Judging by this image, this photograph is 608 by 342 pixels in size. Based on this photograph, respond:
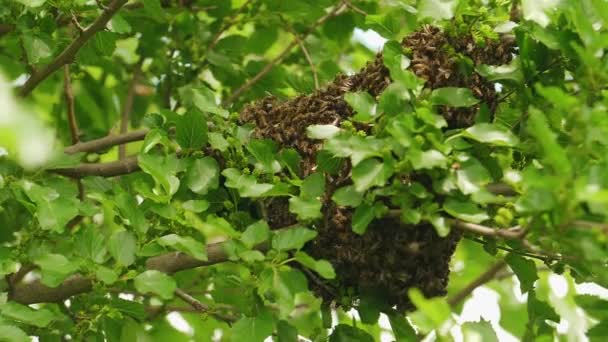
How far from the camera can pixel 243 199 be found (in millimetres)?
1665

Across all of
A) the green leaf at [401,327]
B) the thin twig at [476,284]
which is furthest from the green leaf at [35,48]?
the thin twig at [476,284]

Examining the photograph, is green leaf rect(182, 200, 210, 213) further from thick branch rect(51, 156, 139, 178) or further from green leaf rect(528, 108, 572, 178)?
green leaf rect(528, 108, 572, 178)

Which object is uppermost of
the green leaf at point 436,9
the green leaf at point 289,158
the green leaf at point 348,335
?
the green leaf at point 436,9

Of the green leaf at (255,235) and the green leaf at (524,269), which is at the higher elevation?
the green leaf at (255,235)

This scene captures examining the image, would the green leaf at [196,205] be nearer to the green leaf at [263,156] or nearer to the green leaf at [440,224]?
the green leaf at [263,156]

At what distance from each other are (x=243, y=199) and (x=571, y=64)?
0.60m

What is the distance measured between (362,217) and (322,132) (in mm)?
153

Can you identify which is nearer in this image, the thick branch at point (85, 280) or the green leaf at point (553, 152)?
the green leaf at point (553, 152)

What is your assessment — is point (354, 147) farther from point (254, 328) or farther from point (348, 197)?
point (254, 328)

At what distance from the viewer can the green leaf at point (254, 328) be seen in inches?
59.0

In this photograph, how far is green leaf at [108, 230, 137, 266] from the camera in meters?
1.53

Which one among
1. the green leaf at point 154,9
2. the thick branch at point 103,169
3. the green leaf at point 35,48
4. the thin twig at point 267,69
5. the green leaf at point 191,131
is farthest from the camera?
the thin twig at point 267,69

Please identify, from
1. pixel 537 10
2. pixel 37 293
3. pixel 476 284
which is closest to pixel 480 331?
pixel 537 10

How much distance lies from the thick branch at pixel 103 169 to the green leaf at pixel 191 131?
0.89 feet
